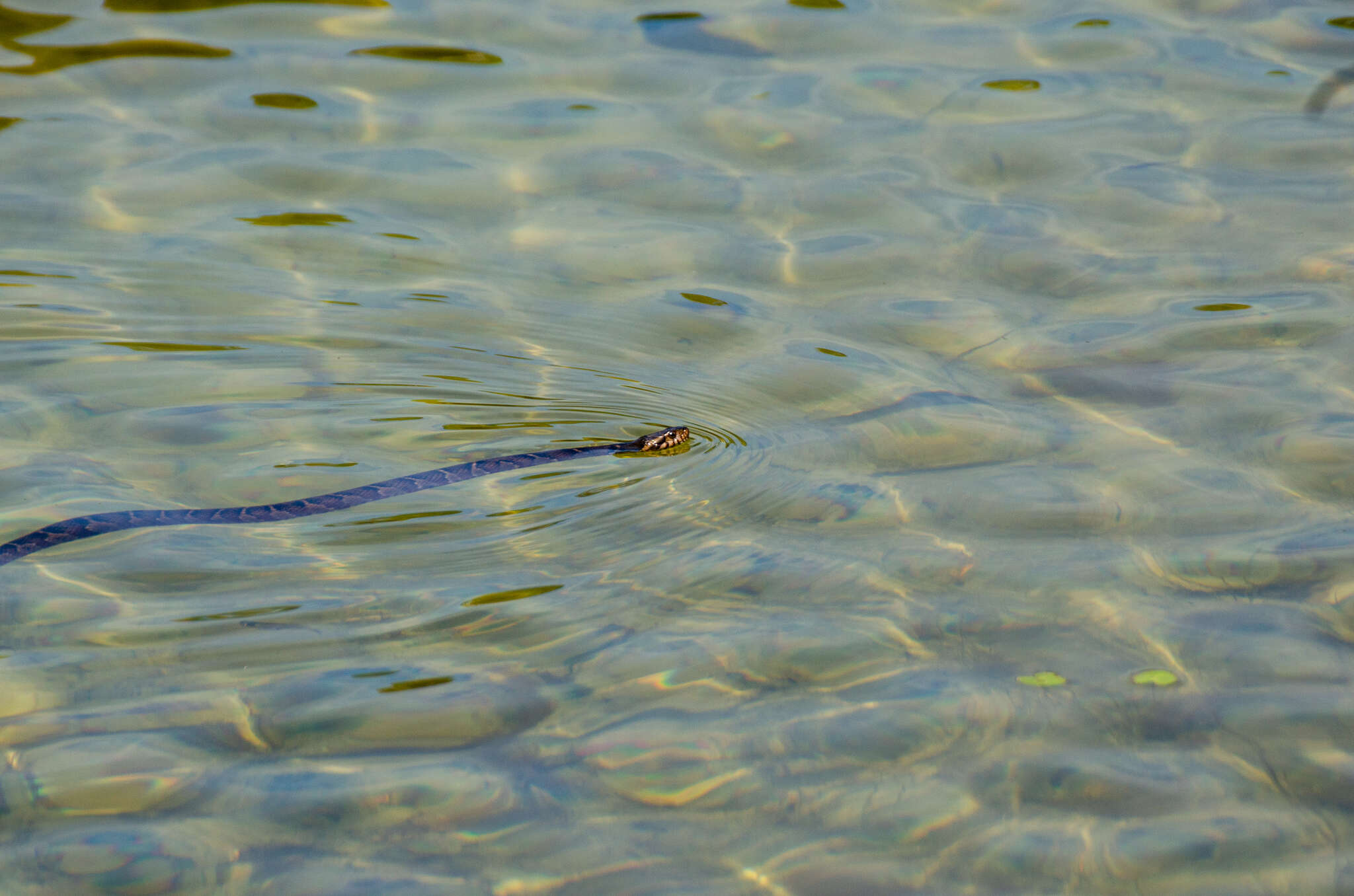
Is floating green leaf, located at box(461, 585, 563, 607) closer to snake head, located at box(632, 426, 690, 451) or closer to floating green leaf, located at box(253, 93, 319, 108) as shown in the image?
snake head, located at box(632, 426, 690, 451)

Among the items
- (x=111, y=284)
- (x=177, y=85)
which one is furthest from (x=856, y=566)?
(x=177, y=85)

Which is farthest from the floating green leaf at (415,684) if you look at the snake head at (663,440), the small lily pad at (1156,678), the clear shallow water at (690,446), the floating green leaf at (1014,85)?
the floating green leaf at (1014,85)

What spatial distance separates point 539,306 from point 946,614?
289 cm

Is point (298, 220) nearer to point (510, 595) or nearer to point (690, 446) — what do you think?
point (690, 446)

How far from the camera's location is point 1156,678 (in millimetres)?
3580

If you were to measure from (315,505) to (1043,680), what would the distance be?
2.69m

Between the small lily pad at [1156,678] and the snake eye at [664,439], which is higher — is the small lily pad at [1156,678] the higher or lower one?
the lower one

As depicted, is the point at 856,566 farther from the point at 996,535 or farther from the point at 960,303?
the point at 960,303

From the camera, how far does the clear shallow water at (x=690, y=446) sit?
3.13 m

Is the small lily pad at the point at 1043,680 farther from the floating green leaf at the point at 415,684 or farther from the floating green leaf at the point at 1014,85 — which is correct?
the floating green leaf at the point at 1014,85

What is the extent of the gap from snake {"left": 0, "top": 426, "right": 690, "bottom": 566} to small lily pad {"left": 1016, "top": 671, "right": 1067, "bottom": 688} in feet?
6.47

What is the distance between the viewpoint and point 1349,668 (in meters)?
3.57

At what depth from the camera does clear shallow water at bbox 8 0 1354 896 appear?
10.3 ft

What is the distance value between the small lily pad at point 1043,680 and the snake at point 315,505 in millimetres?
1972
